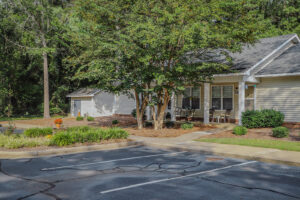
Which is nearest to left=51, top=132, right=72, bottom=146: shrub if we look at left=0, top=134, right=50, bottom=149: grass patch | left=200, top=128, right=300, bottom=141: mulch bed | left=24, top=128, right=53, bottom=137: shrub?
left=0, top=134, right=50, bottom=149: grass patch

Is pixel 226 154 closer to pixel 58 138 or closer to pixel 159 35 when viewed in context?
pixel 159 35

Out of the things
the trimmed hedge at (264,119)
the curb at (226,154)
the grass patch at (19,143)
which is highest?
the trimmed hedge at (264,119)

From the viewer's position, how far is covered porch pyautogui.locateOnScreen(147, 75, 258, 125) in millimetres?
19594

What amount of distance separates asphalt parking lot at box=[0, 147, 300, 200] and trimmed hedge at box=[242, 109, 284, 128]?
768cm

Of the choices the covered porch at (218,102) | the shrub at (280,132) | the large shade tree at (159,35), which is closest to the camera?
the shrub at (280,132)

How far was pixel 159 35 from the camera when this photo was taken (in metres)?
14.4

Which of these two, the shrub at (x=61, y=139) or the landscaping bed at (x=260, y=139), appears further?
the landscaping bed at (x=260, y=139)

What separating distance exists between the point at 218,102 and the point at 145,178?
15972 mm

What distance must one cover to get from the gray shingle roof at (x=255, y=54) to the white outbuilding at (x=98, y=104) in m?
12.0

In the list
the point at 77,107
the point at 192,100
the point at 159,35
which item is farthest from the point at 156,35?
the point at 77,107

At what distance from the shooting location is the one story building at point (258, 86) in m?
18.0

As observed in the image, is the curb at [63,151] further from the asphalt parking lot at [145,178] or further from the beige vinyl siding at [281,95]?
the beige vinyl siding at [281,95]

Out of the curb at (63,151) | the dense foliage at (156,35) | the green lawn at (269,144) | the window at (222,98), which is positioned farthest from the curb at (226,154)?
the window at (222,98)

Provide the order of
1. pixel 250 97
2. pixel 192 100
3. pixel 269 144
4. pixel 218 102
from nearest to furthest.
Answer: pixel 269 144 < pixel 250 97 < pixel 218 102 < pixel 192 100
